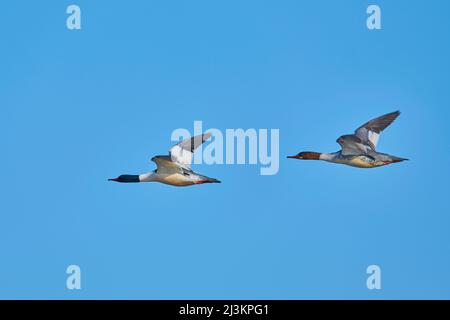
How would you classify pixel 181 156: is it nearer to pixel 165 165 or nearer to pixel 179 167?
pixel 179 167

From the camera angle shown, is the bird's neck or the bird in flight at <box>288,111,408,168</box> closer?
the bird in flight at <box>288,111,408,168</box>

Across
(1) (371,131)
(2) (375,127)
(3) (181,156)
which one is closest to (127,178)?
(3) (181,156)

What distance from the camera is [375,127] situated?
1025 inches

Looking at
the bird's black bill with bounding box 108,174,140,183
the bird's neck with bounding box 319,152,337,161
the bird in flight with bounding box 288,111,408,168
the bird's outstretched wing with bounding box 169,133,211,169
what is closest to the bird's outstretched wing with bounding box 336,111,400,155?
the bird in flight with bounding box 288,111,408,168

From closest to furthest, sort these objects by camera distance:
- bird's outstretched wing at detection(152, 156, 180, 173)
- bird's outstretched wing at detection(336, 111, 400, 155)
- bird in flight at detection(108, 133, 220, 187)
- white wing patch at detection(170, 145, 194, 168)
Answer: bird's outstretched wing at detection(152, 156, 180, 173), bird in flight at detection(108, 133, 220, 187), white wing patch at detection(170, 145, 194, 168), bird's outstretched wing at detection(336, 111, 400, 155)

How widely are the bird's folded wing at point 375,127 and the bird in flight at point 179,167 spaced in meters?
3.52

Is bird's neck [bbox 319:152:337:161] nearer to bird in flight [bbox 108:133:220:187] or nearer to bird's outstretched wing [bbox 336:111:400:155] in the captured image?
bird's outstretched wing [bbox 336:111:400:155]

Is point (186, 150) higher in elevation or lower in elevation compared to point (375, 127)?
lower

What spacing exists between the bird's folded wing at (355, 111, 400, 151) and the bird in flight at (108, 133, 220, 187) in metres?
3.52

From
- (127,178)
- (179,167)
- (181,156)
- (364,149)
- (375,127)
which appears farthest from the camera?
(375,127)

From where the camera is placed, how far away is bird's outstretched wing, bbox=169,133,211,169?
25000 mm

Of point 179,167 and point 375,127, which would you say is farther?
point 375,127

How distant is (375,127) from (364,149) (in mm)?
655

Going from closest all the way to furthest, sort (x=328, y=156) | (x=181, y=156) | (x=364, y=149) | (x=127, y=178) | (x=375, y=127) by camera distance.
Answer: (x=181, y=156) → (x=364, y=149) → (x=127, y=178) → (x=375, y=127) → (x=328, y=156)
